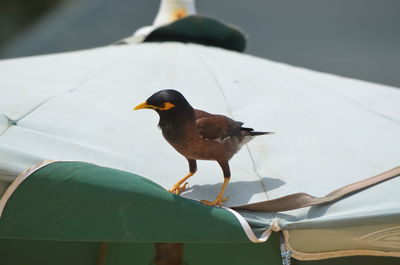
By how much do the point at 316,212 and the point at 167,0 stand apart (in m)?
2.46

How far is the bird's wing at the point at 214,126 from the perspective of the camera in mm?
1651

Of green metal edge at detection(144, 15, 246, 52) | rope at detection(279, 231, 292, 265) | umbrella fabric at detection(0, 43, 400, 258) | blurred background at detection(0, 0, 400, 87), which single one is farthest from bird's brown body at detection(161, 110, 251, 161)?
blurred background at detection(0, 0, 400, 87)

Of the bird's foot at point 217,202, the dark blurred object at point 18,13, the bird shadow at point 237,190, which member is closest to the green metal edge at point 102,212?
the bird's foot at point 217,202

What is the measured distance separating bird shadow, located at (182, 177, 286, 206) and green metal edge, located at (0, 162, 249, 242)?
0.16m

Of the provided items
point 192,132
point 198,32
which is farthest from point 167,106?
point 198,32

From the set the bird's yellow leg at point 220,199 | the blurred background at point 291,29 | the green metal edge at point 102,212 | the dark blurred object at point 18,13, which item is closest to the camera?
the green metal edge at point 102,212

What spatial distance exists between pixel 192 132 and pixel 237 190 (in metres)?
0.23

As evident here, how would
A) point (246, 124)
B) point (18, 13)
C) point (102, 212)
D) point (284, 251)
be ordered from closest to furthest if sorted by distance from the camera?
point (102, 212)
point (284, 251)
point (246, 124)
point (18, 13)

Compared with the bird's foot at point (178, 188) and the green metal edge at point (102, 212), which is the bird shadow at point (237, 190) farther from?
the green metal edge at point (102, 212)

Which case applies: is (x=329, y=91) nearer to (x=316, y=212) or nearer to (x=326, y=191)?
(x=326, y=191)

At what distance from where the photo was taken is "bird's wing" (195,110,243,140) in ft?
5.42

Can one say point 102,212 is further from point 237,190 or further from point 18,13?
point 18,13

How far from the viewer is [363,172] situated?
1.79 meters

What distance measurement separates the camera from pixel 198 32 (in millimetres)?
3350
